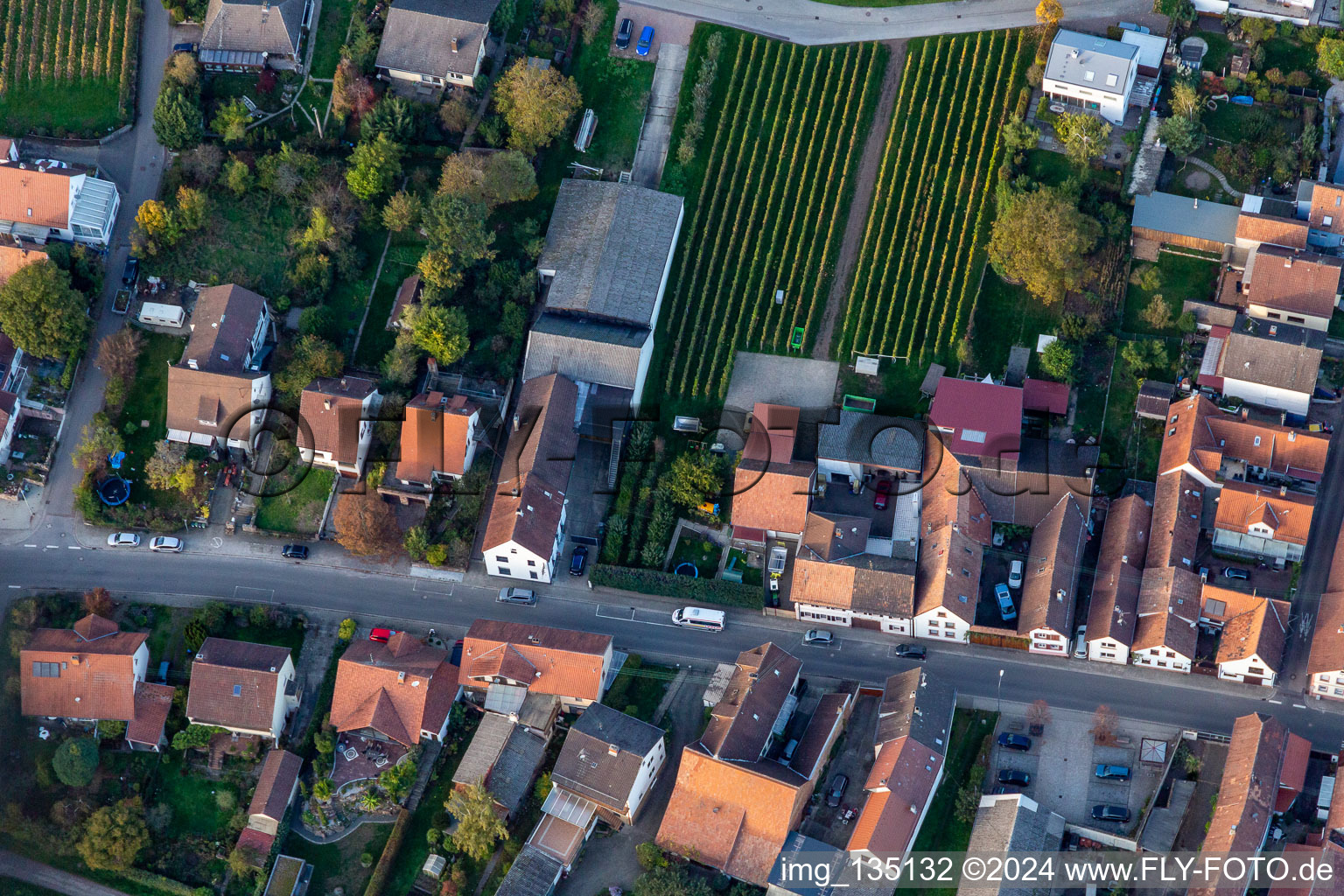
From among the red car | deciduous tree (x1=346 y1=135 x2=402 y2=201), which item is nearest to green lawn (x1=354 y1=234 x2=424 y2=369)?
deciduous tree (x1=346 y1=135 x2=402 y2=201)

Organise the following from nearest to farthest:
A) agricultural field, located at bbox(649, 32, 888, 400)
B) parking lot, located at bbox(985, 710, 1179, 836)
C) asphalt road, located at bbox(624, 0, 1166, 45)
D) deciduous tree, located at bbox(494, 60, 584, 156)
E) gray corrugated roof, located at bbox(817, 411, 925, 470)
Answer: parking lot, located at bbox(985, 710, 1179, 836) → gray corrugated roof, located at bbox(817, 411, 925, 470) → agricultural field, located at bbox(649, 32, 888, 400) → deciduous tree, located at bbox(494, 60, 584, 156) → asphalt road, located at bbox(624, 0, 1166, 45)

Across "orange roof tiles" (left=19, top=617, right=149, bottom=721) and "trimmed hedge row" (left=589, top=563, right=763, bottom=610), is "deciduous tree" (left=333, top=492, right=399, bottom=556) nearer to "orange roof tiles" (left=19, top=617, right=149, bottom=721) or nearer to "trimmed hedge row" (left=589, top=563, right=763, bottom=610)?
"trimmed hedge row" (left=589, top=563, right=763, bottom=610)

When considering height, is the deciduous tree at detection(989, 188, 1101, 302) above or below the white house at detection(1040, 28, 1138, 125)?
below

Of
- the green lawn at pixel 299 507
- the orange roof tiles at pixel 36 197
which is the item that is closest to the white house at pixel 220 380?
the green lawn at pixel 299 507

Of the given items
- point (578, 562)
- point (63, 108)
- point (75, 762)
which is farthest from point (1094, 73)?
point (75, 762)

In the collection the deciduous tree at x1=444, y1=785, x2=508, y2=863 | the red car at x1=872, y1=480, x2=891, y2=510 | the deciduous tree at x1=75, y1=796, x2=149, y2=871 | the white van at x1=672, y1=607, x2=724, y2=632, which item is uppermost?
the red car at x1=872, y1=480, x2=891, y2=510

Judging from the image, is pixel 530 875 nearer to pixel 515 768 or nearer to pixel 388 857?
pixel 515 768

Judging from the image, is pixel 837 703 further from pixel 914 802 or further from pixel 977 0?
pixel 977 0

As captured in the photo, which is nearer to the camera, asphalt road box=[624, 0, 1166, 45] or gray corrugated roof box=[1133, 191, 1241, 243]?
gray corrugated roof box=[1133, 191, 1241, 243]
